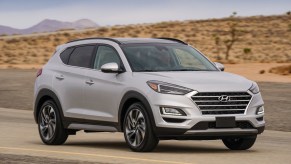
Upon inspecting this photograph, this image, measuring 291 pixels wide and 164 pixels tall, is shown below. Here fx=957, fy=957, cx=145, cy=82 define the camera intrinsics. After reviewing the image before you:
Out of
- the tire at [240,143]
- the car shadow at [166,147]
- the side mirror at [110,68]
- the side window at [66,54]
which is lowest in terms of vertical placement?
the car shadow at [166,147]

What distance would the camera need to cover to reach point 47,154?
551 inches

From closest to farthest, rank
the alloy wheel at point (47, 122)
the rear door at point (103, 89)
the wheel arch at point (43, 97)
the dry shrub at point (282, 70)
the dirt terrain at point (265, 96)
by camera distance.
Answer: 1. the rear door at point (103, 89)
2. the alloy wheel at point (47, 122)
3. the wheel arch at point (43, 97)
4. the dirt terrain at point (265, 96)
5. the dry shrub at point (282, 70)

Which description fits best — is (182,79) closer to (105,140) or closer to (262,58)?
Result: (105,140)

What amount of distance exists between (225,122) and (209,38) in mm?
86916

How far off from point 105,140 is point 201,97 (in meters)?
4.14

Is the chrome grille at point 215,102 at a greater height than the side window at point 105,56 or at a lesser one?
lesser

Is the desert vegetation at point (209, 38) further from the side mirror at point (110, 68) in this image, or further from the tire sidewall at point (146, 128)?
the tire sidewall at point (146, 128)

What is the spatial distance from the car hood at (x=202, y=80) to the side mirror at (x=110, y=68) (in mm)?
295

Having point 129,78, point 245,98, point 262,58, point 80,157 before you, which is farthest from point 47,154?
point 262,58

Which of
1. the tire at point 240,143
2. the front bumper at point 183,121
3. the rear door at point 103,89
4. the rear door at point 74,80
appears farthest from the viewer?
the rear door at point 74,80

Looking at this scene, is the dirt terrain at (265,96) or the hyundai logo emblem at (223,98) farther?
the dirt terrain at (265,96)

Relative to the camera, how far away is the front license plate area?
13.4 m

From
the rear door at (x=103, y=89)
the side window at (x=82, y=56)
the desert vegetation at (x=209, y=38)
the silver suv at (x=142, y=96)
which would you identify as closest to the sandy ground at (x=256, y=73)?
the desert vegetation at (x=209, y=38)

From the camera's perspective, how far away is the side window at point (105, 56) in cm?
1504
